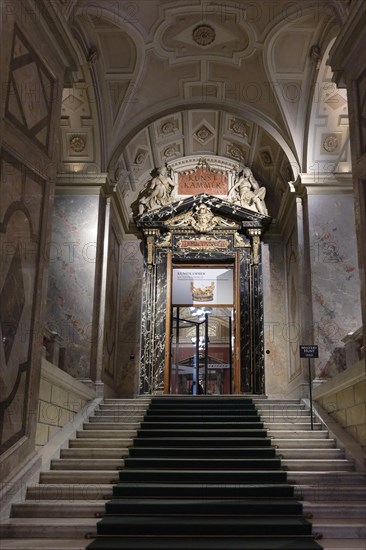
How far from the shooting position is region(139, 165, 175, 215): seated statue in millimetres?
11648

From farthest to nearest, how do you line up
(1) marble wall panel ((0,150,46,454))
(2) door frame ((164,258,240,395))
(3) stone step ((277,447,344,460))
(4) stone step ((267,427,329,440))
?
(2) door frame ((164,258,240,395)) → (4) stone step ((267,427,329,440)) → (3) stone step ((277,447,344,460)) → (1) marble wall panel ((0,150,46,454))

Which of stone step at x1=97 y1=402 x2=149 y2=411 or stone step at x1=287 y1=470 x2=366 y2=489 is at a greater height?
stone step at x1=97 y1=402 x2=149 y2=411

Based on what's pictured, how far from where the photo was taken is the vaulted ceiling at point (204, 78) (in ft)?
27.9

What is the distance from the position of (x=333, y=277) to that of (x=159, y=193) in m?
4.40

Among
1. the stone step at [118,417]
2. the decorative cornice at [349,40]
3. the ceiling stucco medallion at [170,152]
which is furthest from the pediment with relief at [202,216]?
the decorative cornice at [349,40]

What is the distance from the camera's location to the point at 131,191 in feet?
38.8

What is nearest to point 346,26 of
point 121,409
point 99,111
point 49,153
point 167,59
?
point 49,153

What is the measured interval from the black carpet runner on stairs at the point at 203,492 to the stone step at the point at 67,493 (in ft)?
0.43

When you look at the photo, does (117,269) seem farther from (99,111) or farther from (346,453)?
(346,453)

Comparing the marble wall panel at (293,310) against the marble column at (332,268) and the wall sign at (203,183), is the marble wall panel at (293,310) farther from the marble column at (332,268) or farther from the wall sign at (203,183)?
the wall sign at (203,183)

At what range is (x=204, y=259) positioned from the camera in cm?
1137

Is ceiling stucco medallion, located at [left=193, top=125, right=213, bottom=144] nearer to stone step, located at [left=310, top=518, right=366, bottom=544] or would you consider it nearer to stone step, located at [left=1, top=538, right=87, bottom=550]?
stone step, located at [left=310, top=518, right=366, bottom=544]

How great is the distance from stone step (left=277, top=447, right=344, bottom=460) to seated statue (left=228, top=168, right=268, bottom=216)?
19.8 ft

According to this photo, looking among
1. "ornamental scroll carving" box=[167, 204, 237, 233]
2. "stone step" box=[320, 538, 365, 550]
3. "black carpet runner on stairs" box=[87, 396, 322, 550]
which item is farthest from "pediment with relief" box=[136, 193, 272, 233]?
"stone step" box=[320, 538, 365, 550]
